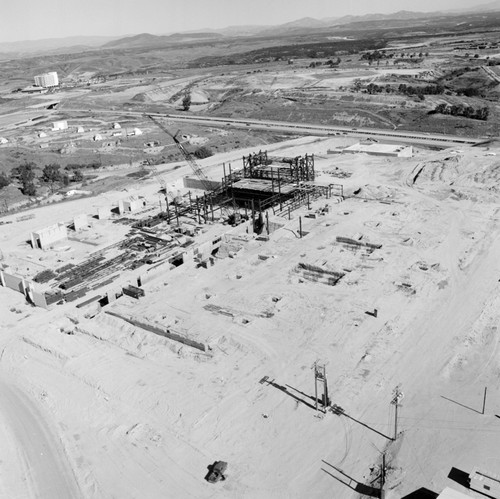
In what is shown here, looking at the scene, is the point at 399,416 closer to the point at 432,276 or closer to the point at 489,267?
the point at 432,276

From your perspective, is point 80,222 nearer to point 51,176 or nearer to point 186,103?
point 51,176

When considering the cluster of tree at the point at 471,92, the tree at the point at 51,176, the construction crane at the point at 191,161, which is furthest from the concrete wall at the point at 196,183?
the cluster of tree at the point at 471,92

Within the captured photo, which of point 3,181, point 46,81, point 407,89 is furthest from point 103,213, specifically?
point 46,81

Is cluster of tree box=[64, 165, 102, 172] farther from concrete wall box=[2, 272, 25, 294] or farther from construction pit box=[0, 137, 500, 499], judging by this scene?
concrete wall box=[2, 272, 25, 294]

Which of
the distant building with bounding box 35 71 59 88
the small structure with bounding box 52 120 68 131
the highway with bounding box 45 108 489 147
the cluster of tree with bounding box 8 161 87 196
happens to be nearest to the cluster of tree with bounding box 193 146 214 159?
the cluster of tree with bounding box 8 161 87 196

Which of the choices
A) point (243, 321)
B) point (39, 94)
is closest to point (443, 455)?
point (243, 321)

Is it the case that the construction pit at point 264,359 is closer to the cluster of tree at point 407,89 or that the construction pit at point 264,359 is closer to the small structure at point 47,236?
the small structure at point 47,236
